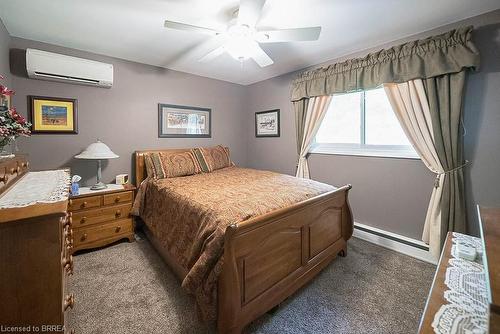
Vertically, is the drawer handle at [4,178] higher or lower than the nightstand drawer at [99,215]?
higher

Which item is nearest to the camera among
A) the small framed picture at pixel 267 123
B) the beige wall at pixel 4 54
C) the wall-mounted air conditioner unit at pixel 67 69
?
the beige wall at pixel 4 54

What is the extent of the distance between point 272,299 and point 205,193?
1.00 meters

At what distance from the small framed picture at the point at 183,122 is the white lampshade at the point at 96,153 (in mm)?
854

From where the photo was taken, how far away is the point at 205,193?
1.98 meters

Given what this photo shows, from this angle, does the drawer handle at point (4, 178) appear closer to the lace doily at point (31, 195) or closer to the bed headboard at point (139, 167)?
the lace doily at point (31, 195)

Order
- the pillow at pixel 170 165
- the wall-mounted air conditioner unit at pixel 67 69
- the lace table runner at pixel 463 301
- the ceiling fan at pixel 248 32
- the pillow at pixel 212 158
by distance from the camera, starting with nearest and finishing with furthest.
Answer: the lace table runner at pixel 463 301 < the ceiling fan at pixel 248 32 < the wall-mounted air conditioner unit at pixel 67 69 < the pillow at pixel 170 165 < the pillow at pixel 212 158

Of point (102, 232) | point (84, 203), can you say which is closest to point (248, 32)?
point (84, 203)

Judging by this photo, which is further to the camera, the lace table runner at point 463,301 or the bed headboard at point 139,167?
the bed headboard at point 139,167

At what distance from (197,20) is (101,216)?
2262mm

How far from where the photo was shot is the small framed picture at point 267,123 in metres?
3.70

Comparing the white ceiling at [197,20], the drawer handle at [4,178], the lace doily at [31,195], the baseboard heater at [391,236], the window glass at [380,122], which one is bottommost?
the baseboard heater at [391,236]

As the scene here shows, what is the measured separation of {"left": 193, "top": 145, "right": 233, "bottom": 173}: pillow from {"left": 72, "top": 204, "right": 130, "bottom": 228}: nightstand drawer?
110cm

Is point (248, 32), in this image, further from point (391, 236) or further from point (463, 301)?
point (391, 236)

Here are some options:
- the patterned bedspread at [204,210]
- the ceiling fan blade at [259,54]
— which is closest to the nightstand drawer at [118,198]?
the patterned bedspread at [204,210]
